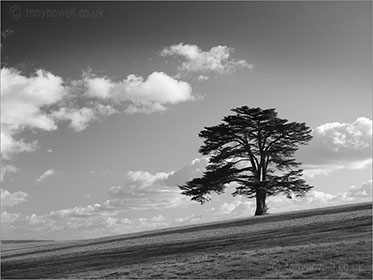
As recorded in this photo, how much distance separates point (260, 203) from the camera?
4759cm

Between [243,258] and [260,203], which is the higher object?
[260,203]

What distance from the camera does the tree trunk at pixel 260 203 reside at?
4738 cm

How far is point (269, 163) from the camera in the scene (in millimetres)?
49781

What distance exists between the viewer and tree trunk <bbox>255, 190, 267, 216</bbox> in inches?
1865

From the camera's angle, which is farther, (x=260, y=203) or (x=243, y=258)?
(x=260, y=203)

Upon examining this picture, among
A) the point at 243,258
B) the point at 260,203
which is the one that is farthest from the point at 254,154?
the point at 243,258

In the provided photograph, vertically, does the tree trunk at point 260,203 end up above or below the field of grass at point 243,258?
above

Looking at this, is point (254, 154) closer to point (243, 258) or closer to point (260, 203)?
point (260, 203)

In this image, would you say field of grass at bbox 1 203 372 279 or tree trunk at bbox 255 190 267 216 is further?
tree trunk at bbox 255 190 267 216

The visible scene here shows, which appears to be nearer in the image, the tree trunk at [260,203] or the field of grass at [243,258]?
the field of grass at [243,258]

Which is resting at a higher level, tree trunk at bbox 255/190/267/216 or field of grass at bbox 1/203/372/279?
tree trunk at bbox 255/190/267/216

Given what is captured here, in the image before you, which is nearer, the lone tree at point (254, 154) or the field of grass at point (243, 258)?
the field of grass at point (243, 258)

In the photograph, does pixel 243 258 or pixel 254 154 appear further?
pixel 254 154

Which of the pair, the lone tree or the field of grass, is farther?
the lone tree
